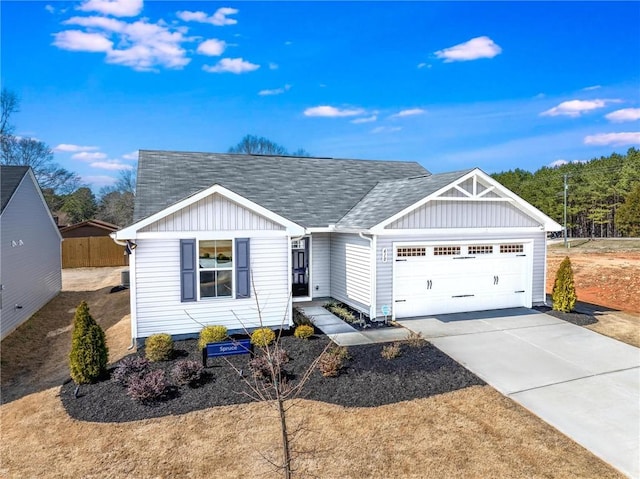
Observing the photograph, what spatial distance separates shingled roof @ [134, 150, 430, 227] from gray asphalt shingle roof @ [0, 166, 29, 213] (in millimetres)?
3614

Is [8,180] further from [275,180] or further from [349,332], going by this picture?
[349,332]

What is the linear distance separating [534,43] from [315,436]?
16.9m

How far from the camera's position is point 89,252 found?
27.2 meters

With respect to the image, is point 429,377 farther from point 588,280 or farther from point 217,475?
point 588,280

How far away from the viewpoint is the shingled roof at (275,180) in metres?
13.4

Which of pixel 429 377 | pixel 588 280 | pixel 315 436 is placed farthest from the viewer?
pixel 588 280

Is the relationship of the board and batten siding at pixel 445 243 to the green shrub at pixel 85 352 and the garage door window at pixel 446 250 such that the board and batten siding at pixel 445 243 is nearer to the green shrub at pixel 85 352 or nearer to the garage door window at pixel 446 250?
the garage door window at pixel 446 250

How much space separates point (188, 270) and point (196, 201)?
165cm

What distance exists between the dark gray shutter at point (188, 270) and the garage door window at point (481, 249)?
7984 millimetres

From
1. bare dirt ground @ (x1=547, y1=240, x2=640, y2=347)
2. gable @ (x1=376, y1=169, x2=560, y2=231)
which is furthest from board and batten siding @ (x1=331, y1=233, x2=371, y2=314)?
bare dirt ground @ (x1=547, y1=240, x2=640, y2=347)

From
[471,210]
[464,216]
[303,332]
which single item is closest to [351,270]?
[303,332]

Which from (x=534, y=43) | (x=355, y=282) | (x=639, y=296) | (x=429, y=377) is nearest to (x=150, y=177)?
(x=355, y=282)

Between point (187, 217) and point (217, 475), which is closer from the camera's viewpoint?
point (217, 475)

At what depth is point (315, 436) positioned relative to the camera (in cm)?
578
